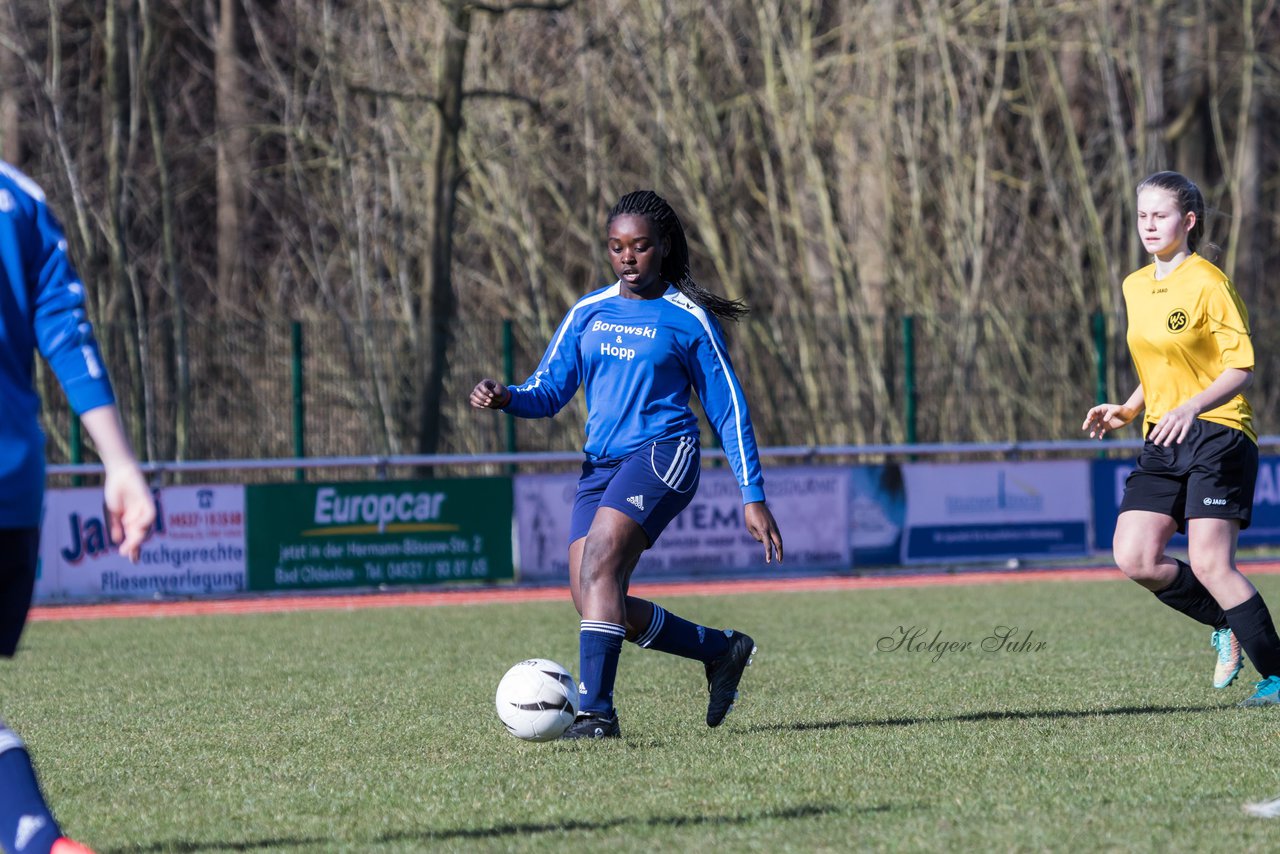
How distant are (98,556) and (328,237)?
12074 mm

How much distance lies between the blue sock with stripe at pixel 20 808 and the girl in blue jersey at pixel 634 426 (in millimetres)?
2447

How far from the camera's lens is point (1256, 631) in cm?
652

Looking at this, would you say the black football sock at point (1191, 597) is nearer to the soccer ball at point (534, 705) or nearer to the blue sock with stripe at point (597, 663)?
the blue sock with stripe at point (597, 663)

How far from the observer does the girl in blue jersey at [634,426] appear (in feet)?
19.8

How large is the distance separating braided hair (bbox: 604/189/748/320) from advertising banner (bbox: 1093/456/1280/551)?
10.1m

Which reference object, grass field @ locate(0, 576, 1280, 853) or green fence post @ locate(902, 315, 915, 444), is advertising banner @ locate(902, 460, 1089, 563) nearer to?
green fence post @ locate(902, 315, 915, 444)

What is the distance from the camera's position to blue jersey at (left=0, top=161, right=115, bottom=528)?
357 centimetres

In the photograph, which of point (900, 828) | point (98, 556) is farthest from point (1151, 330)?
point (98, 556)

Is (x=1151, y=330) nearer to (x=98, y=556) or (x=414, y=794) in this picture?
(x=414, y=794)

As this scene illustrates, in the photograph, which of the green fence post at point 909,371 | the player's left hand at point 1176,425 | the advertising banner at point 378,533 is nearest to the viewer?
the player's left hand at point 1176,425

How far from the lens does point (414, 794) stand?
17.0 feet

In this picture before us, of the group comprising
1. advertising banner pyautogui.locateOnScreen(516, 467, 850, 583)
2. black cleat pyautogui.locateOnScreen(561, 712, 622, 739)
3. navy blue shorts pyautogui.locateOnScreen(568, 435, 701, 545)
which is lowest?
advertising banner pyautogui.locateOnScreen(516, 467, 850, 583)
